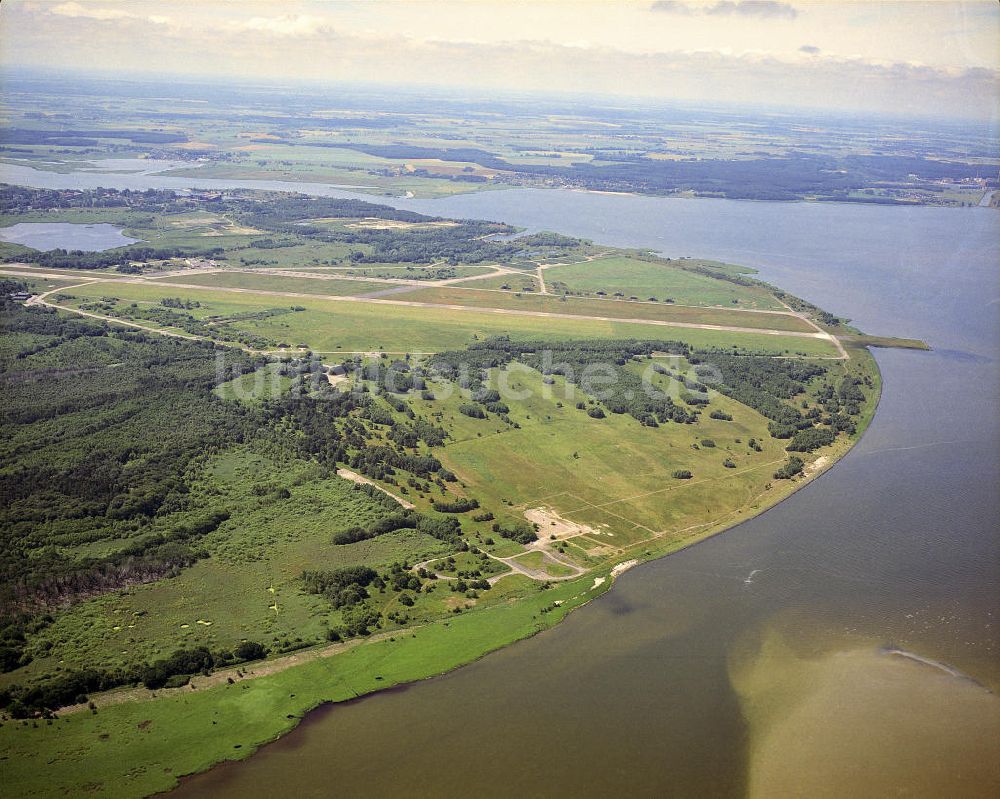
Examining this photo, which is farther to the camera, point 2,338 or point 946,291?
point 946,291

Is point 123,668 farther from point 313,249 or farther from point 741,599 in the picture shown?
point 313,249

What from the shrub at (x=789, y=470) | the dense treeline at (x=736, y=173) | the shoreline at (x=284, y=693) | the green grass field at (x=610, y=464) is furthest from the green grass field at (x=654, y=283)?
the dense treeline at (x=736, y=173)

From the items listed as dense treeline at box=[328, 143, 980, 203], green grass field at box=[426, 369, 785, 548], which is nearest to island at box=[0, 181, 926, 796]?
green grass field at box=[426, 369, 785, 548]

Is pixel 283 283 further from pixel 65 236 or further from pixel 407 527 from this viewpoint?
pixel 407 527

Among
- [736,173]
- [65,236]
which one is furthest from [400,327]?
[736,173]

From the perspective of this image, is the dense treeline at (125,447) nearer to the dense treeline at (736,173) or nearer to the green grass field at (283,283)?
the green grass field at (283,283)

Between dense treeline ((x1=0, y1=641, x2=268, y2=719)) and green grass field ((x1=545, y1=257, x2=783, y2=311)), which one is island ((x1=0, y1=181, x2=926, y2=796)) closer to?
dense treeline ((x1=0, y1=641, x2=268, y2=719))

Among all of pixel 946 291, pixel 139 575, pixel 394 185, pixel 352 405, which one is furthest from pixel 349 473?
pixel 394 185

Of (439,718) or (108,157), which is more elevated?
(108,157)
